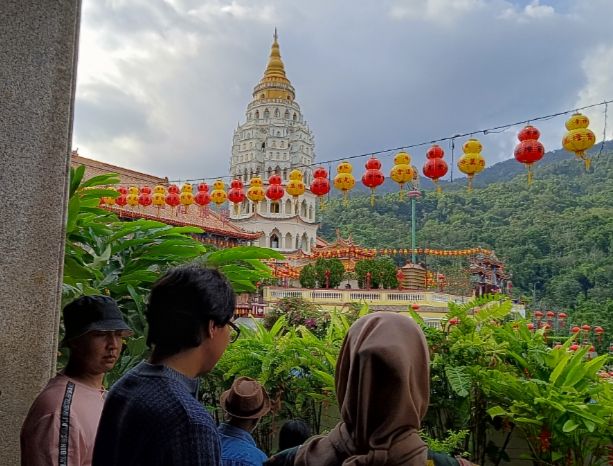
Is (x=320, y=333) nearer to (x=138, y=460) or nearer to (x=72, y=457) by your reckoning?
(x=72, y=457)

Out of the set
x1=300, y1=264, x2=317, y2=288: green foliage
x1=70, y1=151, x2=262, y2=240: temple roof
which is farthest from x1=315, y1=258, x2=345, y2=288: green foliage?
x1=70, y1=151, x2=262, y2=240: temple roof

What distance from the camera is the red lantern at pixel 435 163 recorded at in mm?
8984

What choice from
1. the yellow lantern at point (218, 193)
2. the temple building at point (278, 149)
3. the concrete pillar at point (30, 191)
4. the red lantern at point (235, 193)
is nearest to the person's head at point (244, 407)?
the concrete pillar at point (30, 191)

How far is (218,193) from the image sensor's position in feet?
47.3

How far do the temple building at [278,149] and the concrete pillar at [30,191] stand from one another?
28120 mm

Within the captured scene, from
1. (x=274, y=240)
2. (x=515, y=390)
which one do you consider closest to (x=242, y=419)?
(x=515, y=390)

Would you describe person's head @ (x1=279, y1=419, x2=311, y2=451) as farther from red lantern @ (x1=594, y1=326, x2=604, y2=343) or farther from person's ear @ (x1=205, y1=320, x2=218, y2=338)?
red lantern @ (x1=594, y1=326, x2=604, y2=343)

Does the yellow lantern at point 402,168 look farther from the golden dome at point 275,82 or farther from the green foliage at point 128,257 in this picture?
the golden dome at point 275,82

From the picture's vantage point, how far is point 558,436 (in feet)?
7.23

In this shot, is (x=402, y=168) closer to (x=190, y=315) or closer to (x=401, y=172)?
(x=401, y=172)

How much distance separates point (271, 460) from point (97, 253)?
1.96m

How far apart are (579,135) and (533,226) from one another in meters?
37.2

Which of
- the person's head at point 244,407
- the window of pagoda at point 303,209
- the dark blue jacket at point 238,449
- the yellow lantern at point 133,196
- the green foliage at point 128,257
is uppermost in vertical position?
the window of pagoda at point 303,209

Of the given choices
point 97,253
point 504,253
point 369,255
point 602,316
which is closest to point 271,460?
point 97,253
